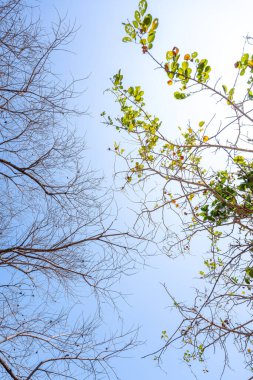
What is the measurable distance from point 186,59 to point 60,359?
11.6 feet

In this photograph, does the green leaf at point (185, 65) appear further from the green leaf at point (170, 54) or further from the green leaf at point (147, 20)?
the green leaf at point (147, 20)

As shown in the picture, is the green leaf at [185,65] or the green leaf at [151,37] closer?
the green leaf at [151,37]

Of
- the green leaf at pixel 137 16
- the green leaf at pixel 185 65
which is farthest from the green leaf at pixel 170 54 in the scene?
the green leaf at pixel 137 16

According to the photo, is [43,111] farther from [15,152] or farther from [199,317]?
[199,317]

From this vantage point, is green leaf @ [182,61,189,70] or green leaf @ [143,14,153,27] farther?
green leaf @ [182,61,189,70]

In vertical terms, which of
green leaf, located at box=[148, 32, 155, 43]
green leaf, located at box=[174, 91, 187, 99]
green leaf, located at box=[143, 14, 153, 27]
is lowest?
green leaf, located at box=[174, 91, 187, 99]

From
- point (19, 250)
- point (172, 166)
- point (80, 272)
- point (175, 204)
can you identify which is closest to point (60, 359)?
point (80, 272)

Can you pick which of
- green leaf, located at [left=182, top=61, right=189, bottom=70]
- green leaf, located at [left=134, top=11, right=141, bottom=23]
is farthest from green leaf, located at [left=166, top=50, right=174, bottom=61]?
green leaf, located at [left=134, top=11, right=141, bottom=23]

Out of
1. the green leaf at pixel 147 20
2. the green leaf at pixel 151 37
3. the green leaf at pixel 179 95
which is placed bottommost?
the green leaf at pixel 179 95

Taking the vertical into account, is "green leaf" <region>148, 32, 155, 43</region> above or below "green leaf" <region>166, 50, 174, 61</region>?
above

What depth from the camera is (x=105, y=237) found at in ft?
14.6

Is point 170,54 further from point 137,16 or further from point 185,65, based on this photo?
point 137,16

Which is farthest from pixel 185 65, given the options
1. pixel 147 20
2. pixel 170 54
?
pixel 147 20

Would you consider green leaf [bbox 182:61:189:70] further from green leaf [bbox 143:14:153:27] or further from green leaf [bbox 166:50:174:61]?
green leaf [bbox 143:14:153:27]
